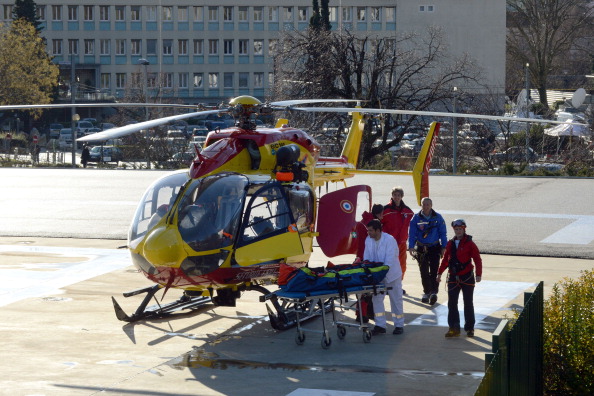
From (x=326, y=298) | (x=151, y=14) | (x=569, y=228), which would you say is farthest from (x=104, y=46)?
(x=326, y=298)

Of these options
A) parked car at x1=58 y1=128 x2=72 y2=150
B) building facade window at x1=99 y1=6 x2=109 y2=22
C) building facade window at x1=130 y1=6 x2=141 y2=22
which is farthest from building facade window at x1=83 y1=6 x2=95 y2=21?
parked car at x1=58 y1=128 x2=72 y2=150

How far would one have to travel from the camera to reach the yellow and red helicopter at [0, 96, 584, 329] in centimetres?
1136

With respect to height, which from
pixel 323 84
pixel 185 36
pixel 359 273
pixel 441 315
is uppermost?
pixel 185 36

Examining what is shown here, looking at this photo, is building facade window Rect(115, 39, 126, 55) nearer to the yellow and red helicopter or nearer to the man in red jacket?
the yellow and red helicopter

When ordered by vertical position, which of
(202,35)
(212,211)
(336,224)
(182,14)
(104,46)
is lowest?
(336,224)

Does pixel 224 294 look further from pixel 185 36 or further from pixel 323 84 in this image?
pixel 185 36

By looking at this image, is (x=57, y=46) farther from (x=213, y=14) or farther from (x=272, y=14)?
(x=272, y=14)

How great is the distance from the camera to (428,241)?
43.7ft

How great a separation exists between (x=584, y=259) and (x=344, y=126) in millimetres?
22784

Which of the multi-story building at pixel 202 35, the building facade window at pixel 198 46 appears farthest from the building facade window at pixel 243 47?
the building facade window at pixel 198 46

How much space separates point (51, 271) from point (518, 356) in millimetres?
11184

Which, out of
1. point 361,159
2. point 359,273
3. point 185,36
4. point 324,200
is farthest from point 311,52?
point 185,36

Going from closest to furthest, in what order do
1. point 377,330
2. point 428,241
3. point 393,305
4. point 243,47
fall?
point 377,330, point 393,305, point 428,241, point 243,47

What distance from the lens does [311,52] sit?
4088 centimetres
